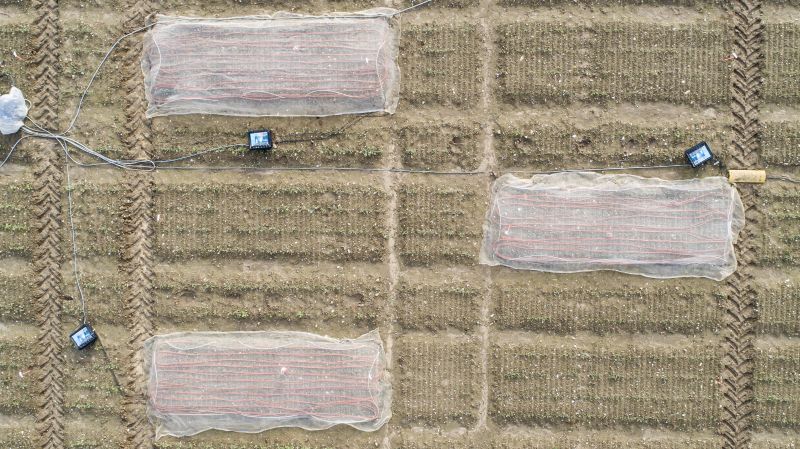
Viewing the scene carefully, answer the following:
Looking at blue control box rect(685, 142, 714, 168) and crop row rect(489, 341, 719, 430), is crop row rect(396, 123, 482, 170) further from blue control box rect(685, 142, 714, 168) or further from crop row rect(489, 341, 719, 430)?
blue control box rect(685, 142, 714, 168)

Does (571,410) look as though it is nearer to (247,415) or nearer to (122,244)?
(247,415)

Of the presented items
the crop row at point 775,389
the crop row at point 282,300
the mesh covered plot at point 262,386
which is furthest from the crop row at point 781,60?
the mesh covered plot at point 262,386

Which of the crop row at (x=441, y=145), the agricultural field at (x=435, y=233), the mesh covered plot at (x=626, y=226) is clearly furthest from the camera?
the crop row at (x=441, y=145)

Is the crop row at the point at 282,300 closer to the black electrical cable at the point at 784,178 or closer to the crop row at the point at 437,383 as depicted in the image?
the crop row at the point at 437,383

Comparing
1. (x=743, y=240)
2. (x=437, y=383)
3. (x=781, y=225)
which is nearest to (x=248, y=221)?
(x=437, y=383)

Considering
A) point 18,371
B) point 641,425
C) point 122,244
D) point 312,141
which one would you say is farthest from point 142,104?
point 641,425
